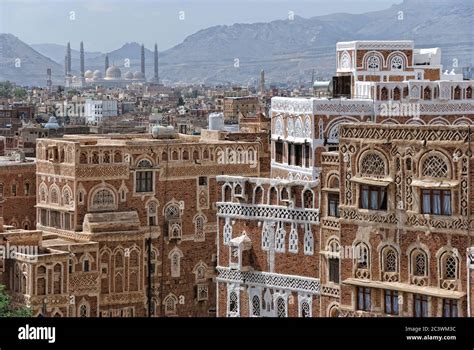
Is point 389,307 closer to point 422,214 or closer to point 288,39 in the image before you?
point 422,214

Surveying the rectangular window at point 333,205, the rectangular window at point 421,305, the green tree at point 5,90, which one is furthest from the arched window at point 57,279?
the green tree at point 5,90

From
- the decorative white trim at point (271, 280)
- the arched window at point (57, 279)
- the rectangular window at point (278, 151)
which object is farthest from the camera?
the arched window at point (57, 279)

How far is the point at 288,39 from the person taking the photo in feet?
175

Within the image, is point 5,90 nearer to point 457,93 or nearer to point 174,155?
point 174,155

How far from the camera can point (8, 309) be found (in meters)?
32.2

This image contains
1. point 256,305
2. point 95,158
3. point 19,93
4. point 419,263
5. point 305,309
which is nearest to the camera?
point 419,263

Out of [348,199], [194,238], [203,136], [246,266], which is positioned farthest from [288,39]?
[348,199]

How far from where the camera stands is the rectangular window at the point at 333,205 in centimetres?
2577

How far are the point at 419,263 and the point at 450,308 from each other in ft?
3.91

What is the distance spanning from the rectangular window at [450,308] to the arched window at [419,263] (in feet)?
2.67

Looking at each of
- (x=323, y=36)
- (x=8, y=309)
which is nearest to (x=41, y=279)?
(x=8, y=309)

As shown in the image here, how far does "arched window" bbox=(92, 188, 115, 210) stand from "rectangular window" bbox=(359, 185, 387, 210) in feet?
52.8

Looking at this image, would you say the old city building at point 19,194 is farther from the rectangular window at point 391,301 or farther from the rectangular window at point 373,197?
the rectangular window at point 391,301
